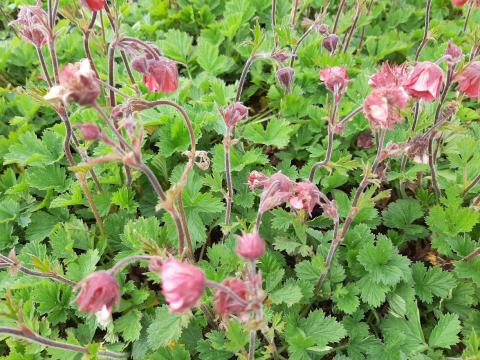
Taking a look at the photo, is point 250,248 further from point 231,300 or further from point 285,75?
point 285,75

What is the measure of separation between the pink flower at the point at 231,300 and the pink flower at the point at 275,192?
30 centimetres

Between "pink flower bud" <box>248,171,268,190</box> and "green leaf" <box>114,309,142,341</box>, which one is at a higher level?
"pink flower bud" <box>248,171,268,190</box>

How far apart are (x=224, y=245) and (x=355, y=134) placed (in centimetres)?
101

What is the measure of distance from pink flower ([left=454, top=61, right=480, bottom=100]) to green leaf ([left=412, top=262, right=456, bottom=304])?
72 centimetres

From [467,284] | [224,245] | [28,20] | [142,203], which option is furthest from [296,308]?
[28,20]

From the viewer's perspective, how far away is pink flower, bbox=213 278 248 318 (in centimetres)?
117

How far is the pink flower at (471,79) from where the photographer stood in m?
1.70

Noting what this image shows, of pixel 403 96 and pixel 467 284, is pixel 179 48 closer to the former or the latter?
pixel 403 96

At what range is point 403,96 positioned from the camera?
1438 mm

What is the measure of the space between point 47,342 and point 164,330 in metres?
0.40

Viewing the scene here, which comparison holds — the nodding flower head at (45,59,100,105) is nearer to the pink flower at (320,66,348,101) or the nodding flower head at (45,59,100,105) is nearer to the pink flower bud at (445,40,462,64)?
the pink flower at (320,66,348,101)

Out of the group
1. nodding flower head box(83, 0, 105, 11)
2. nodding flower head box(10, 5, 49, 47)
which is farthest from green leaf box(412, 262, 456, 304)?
nodding flower head box(10, 5, 49, 47)

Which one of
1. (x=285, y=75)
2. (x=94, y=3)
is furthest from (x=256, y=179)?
(x=94, y=3)

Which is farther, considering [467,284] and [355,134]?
[355,134]
